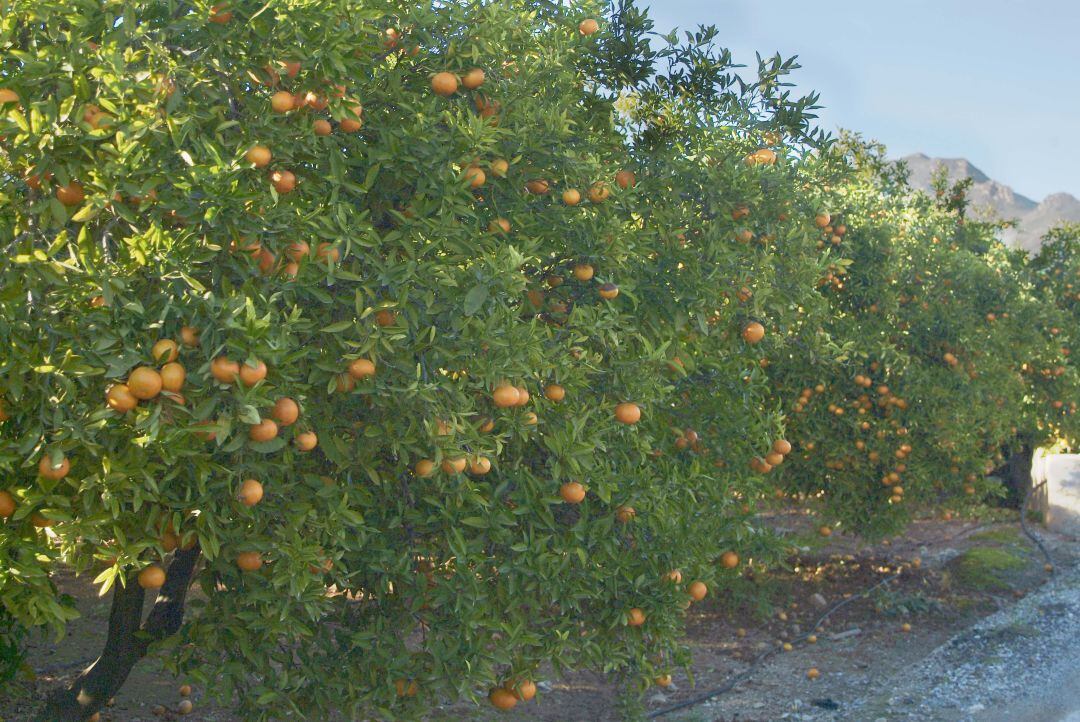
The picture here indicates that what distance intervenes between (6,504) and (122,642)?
180cm

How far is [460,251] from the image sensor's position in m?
3.15

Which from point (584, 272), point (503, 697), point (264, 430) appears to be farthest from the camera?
point (584, 272)

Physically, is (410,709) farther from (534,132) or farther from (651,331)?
(534,132)

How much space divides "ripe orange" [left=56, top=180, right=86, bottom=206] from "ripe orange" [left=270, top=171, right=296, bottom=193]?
55 cm

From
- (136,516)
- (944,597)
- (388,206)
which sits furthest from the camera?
(944,597)

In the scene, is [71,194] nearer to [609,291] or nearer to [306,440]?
[306,440]

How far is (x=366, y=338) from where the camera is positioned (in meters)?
2.77

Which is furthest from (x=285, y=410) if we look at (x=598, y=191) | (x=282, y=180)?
(x=598, y=191)

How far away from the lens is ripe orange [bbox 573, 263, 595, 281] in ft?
11.8

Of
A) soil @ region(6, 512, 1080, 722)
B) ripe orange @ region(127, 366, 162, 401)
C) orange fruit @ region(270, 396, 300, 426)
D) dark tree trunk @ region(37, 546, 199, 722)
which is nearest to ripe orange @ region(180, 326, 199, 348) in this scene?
ripe orange @ region(127, 366, 162, 401)

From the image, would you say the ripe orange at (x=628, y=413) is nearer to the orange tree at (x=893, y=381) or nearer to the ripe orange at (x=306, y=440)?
the ripe orange at (x=306, y=440)

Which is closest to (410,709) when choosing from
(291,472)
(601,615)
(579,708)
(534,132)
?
(601,615)

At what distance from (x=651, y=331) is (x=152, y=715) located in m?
3.29

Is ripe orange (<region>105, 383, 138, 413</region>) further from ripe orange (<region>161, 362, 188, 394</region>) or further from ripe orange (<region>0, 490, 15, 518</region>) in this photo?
ripe orange (<region>0, 490, 15, 518</region>)
